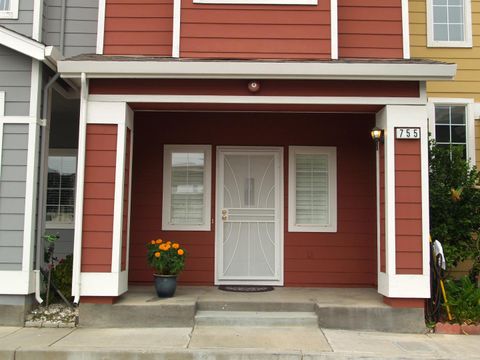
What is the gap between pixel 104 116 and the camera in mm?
5508

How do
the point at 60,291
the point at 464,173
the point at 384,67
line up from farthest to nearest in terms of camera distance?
the point at 464,173 < the point at 60,291 < the point at 384,67

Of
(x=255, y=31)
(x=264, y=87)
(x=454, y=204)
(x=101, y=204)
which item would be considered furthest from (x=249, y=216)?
(x=454, y=204)

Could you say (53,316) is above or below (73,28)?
below

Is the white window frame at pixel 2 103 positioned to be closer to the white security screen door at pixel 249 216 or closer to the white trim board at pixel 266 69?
the white trim board at pixel 266 69

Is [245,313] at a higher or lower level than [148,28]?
lower

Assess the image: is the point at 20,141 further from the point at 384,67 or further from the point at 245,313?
the point at 384,67

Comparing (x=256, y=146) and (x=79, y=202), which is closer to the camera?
(x=79, y=202)

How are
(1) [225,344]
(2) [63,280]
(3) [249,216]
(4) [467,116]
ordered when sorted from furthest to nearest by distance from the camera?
(4) [467,116], (3) [249,216], (2) [63,280], (1) [225,344]

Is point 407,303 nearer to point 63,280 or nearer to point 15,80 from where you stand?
point 63,280

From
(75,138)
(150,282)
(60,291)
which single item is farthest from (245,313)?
(75,138)

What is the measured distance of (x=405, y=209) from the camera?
5.39 meters

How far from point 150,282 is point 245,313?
179cm

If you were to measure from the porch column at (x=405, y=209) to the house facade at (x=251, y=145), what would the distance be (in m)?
0.02

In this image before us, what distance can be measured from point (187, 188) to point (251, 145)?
3.68 ft
